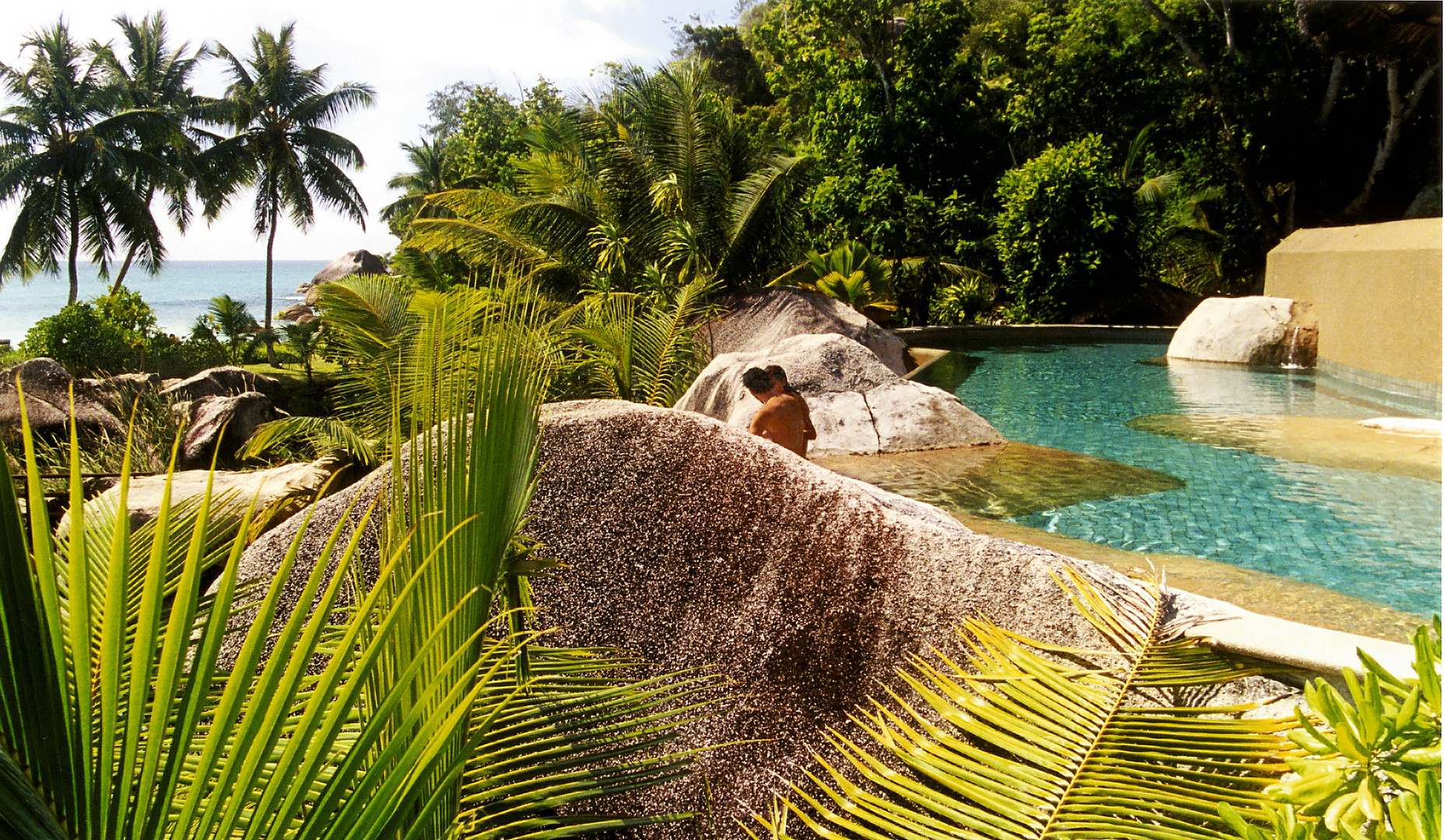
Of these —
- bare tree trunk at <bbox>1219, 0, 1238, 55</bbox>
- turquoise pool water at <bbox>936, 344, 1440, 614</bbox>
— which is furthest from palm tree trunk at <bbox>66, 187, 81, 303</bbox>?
bare tree trunk at <bbox>1219, 0, 1238, 55</bbox>

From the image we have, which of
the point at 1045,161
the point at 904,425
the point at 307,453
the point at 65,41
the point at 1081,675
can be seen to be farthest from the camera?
the point at 65,41

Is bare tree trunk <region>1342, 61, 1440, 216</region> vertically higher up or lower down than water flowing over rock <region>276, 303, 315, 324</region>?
higher up

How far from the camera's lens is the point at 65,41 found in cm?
2923

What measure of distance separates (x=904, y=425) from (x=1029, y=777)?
7105mm

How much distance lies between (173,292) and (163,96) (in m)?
106

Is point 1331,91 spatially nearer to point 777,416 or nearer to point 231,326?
point 777,416

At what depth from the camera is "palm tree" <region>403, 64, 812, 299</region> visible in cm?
1267

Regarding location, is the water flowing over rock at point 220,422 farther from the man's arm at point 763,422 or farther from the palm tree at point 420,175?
the palm tree at point 420,175

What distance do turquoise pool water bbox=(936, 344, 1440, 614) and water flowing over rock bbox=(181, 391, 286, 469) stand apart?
909cm

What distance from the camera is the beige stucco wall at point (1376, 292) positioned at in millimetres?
10406

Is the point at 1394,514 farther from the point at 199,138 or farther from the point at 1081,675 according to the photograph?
the point at 199,138

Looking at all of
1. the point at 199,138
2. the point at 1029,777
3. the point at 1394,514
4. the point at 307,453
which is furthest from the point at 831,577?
the point at 199,138

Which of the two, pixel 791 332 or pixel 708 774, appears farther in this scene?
pixel 791 332

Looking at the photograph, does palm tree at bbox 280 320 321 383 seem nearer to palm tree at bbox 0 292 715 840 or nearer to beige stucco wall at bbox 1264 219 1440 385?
beige stucco wall at bbox 1264 219 1440 385
